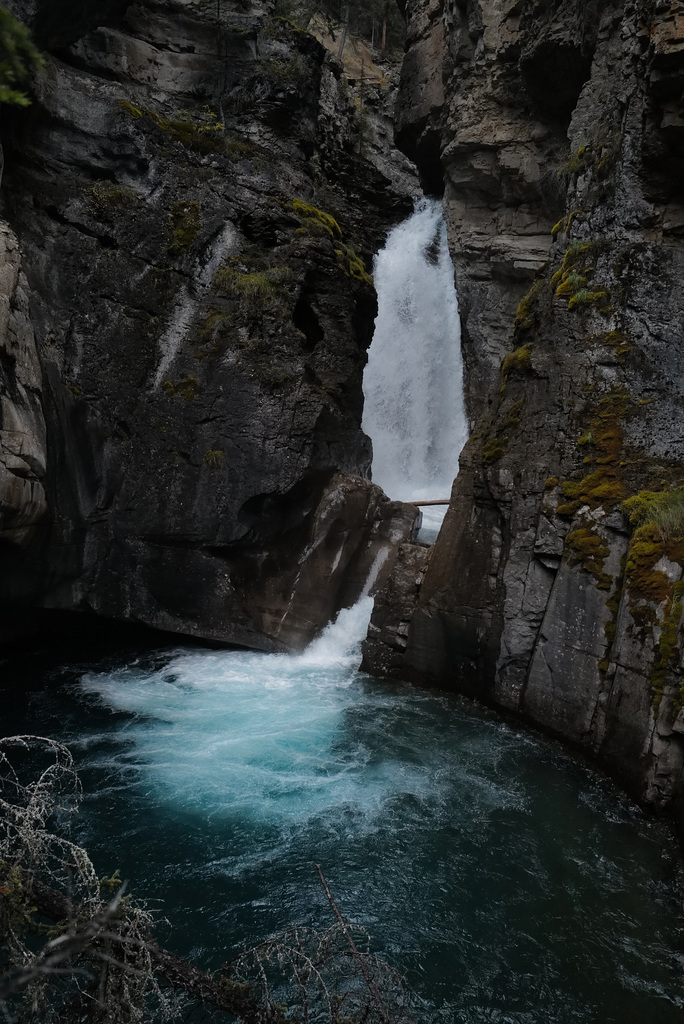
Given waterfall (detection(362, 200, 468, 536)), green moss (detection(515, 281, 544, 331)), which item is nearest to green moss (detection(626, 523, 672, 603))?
green moss (detection(515, 281, 544, 331))

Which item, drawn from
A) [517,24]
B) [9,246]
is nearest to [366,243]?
[517,24]

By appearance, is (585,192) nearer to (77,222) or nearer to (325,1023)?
(77,222)

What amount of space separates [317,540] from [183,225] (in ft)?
22.7

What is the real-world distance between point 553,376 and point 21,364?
8.38 m

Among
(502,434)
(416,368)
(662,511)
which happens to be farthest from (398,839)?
(416,368)

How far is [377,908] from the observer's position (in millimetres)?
5996

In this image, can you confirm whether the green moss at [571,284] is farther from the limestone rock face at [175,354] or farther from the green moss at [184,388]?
the green moss at [184,388]

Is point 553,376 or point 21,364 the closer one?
point 21,364

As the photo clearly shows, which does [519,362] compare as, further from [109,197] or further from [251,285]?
[109,197]

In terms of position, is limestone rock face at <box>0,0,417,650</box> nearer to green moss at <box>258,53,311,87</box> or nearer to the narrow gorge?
the narrow gorge

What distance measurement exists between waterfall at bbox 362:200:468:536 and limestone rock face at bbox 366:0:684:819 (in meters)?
9.15

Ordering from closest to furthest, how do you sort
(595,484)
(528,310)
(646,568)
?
(646,568) < (595,484) < (528,310)

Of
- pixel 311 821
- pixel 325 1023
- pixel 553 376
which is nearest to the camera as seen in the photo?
pixel 325 1023

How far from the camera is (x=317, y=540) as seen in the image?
13242 mm
